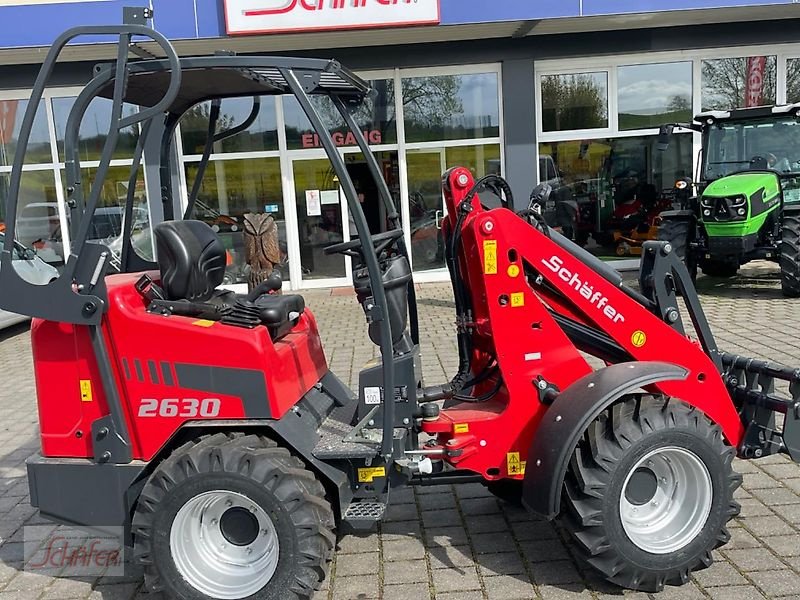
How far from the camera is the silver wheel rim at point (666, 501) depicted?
322 cm

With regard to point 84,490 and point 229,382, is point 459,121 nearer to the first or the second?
point 229,382

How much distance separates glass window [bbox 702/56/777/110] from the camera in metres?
12.3

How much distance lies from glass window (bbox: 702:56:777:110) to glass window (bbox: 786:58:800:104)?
228 mm

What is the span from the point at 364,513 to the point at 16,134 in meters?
11.9

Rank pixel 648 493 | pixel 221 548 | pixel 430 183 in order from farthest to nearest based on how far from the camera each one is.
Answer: pixel 430 183 → pixel 648 493 → pixel 221 548

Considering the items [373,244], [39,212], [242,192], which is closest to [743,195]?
[242,192]

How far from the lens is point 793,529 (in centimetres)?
368

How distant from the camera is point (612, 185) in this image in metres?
13.0

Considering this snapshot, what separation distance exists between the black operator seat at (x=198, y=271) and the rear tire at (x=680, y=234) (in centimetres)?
805

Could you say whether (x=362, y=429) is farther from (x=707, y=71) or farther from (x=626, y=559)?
(x=707, y=71)

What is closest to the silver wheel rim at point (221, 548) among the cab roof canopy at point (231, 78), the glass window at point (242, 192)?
the cab roof canopy at point (231, 78)

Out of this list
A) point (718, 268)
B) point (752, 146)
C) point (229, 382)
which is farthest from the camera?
point (718, 268)

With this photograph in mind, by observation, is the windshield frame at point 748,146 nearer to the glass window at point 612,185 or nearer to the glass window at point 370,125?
the glass window at point 612,185

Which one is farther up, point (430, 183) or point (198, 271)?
point (430, 183)
